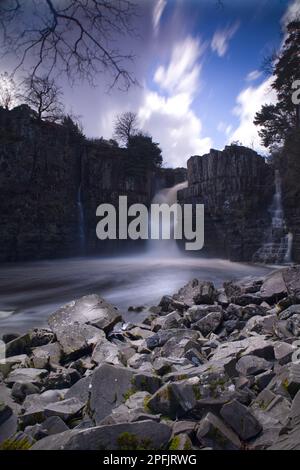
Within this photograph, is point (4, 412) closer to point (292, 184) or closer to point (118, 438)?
point (118, 438)

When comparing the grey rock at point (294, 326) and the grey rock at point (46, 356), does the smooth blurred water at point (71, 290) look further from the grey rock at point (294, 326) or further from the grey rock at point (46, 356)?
the grey rock at point (294, 326)

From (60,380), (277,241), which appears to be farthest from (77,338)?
(277,241)

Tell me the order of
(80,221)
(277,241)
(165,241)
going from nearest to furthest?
(277,241), (80,221), (165,241)

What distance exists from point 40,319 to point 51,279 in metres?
9.09

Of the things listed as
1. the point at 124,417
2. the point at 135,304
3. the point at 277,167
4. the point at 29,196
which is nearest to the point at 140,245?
the point at 29,196

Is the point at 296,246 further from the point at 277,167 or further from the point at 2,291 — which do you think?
the point at 2,291

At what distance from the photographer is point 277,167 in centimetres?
2692

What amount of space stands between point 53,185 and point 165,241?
1252 centimetres

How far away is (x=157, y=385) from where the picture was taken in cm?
320

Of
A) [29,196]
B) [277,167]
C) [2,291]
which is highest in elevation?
[277,167]

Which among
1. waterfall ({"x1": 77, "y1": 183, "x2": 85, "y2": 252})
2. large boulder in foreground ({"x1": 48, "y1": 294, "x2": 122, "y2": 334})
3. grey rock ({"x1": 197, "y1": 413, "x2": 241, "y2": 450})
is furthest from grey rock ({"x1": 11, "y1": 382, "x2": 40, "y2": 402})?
waterfall ({"x1": 77, "y1": 183, "x2": 85, "y2": 252})

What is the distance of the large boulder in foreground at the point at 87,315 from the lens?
20.3 ft

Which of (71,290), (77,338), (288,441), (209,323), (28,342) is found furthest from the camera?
(71,290)

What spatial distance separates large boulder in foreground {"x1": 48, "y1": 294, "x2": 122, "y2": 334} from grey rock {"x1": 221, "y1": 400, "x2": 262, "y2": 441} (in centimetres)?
396
